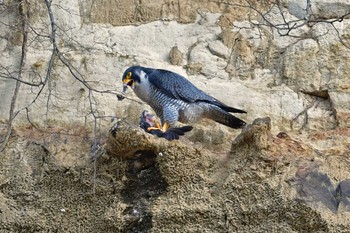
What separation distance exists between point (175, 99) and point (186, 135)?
0.74 ft

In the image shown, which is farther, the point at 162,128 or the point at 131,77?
the point at 131,77

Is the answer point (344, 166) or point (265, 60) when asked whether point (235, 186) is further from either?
point (265, 60)

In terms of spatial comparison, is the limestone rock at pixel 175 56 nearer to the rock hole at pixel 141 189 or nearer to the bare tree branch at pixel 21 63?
the bare tree branch at pixel 21 63

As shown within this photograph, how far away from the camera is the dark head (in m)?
5.27

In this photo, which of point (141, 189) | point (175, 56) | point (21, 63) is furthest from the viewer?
point (175, 56)

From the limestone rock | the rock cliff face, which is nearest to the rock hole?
the rock cliff face

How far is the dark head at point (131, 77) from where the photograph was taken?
527 cm

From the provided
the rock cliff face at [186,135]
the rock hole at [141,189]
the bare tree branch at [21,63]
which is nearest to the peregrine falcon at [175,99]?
the rock cliff face at [186,135]

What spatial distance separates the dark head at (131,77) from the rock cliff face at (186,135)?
212 millimetres

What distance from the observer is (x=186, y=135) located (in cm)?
534

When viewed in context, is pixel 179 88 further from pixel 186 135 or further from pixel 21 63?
pixel 21 63

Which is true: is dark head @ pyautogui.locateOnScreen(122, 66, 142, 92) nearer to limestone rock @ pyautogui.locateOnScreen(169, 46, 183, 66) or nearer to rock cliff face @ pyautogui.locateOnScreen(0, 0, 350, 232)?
rock cliff face @ pyautogui.locateOnScreen(0, 0, 350, 232)

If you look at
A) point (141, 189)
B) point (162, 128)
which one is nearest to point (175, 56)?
point (162, 128)

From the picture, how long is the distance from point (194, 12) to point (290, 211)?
1.74 m
